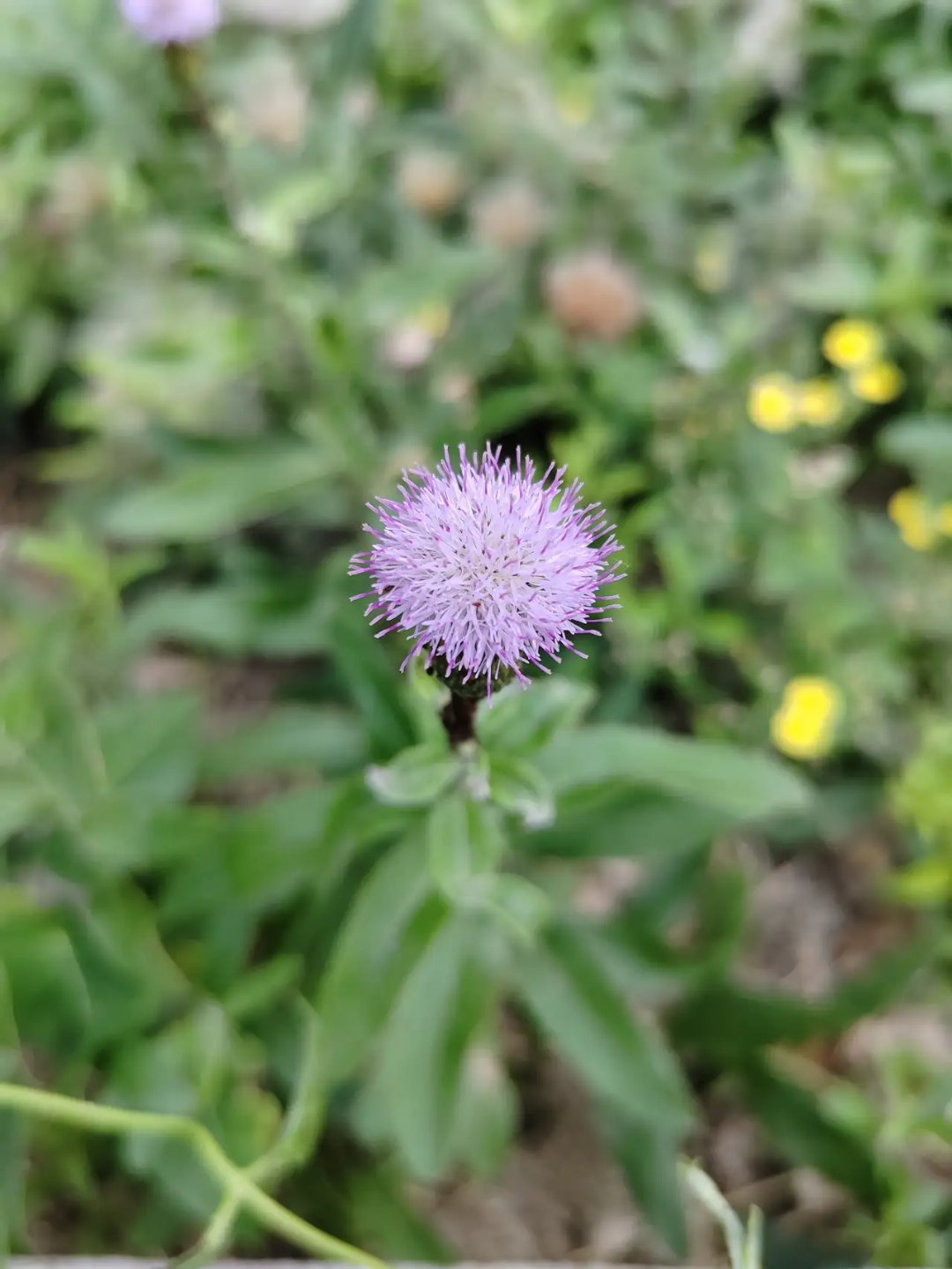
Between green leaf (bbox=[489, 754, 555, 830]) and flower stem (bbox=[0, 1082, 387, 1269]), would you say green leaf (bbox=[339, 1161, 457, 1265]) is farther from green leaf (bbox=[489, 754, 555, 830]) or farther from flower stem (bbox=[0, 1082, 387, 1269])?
green leaf (bbox=[489, 754, 555, 830])

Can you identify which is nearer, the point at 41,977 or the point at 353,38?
the point at 41,977

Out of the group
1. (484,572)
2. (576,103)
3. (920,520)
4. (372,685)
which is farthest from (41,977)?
(576,103)

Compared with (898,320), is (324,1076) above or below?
below

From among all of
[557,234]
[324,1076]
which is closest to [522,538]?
[324,1076]

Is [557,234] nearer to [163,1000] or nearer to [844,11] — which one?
[844,11]

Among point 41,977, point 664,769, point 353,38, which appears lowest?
point 41,977

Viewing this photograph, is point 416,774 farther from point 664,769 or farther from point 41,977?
point 41,977

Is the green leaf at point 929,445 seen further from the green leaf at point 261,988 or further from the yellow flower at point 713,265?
the green leaf at point 261,988

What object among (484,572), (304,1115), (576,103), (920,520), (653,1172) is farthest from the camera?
(576,103)
